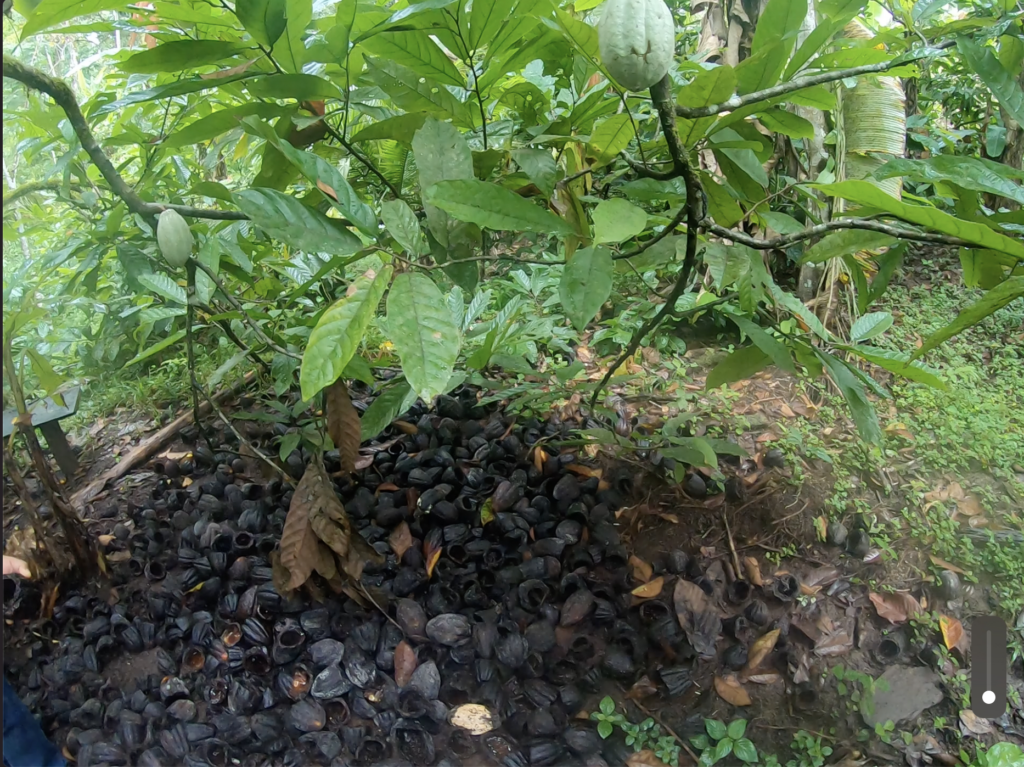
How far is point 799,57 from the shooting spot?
1.61ft

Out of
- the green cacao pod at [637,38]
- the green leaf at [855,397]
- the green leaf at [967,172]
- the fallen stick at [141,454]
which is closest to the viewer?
the green cacao pod at [637,38]

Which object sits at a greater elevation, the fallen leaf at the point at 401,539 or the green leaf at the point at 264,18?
the green leaf at the point at 264,18

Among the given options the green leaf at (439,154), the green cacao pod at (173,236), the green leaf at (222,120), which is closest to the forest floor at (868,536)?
the green cacao pod at (173,236)

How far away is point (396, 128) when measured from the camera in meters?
0.56

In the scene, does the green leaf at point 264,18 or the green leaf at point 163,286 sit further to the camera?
the green leaf at point 163,286

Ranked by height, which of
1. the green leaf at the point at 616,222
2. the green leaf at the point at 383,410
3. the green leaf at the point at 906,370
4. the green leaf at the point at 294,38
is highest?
the green leaf at the point at 294,38

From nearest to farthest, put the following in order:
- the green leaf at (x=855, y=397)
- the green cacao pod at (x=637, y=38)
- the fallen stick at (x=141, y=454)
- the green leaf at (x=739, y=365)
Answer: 1. the green cacao pod at (x=637, y=38)
2. the green leaf at (x=855, y=397)
3. the green leaf at (x=739, y=365)
4. the fallen stick at (x=141, y=454)

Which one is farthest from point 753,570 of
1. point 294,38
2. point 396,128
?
point 294,38

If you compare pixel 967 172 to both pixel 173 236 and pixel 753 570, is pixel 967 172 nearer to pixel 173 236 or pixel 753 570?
pixel 753 570

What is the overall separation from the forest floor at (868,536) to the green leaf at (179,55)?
48 centimetres

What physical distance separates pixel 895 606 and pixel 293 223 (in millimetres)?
752

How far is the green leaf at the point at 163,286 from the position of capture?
2.31 ft

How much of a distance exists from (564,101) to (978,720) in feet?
2.66

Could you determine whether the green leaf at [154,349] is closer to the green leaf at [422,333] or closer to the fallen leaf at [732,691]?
the green leaf at [422,333]
